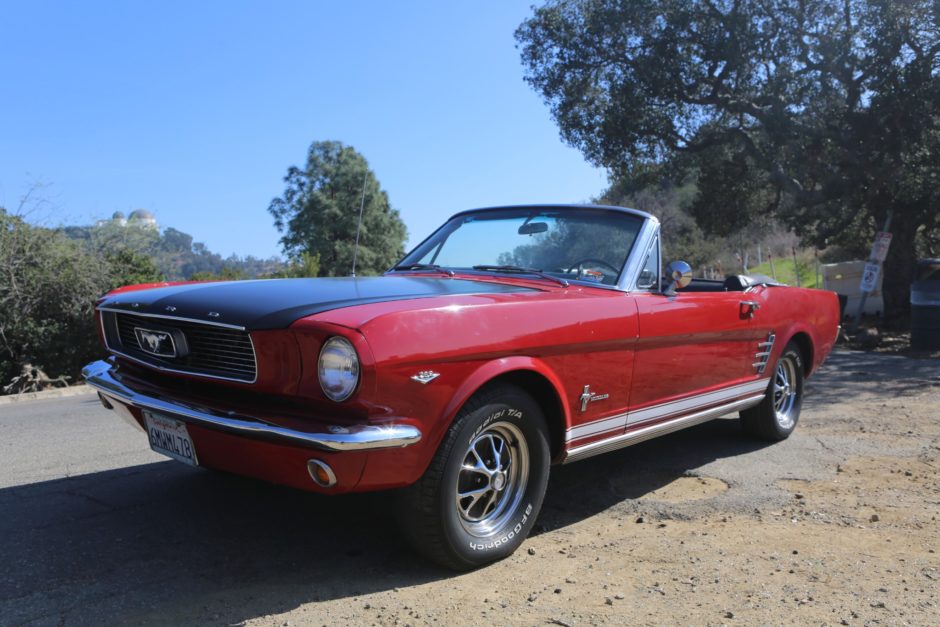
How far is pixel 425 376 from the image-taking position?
274 centimetres

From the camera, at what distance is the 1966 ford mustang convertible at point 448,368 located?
8.73ft

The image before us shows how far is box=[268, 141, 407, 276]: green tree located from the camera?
129 ft

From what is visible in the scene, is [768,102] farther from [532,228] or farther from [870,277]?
[532,228]

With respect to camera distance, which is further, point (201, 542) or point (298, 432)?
point (201, 542)

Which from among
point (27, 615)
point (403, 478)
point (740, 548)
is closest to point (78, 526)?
point (27, 615)

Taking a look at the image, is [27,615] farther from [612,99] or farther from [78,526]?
[612,99]

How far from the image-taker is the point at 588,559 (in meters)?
3.22

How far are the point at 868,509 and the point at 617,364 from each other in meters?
1.63

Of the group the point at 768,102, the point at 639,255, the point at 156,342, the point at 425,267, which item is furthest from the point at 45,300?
the point at 768,102

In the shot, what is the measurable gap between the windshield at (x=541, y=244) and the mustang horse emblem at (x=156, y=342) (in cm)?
163

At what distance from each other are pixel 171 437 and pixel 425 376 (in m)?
1.15

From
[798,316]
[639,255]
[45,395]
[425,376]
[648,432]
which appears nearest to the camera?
[425,376]

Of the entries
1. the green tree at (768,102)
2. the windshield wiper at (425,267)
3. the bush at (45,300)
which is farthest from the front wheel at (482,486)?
the green tree at (768,102)

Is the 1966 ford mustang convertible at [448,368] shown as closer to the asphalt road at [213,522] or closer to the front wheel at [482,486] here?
the front wheel at [482,486]
